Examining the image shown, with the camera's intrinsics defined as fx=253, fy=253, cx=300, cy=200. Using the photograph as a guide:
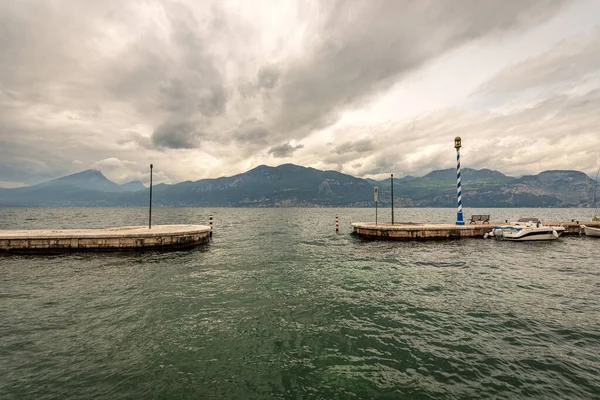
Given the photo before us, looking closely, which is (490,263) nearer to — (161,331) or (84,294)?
(161,331)

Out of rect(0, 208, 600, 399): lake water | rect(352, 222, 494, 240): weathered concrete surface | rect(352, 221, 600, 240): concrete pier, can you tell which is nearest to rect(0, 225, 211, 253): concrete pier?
rect(0, 208, 600, 399): lake water

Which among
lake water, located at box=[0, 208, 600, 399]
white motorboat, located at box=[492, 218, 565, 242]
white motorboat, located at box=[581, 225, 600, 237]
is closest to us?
lake water, located at box=[0, 208, 600, 399]

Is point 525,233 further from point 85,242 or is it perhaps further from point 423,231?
point 85,242

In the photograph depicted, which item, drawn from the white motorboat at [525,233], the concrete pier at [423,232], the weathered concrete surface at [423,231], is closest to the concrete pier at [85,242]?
the concrete pier at [423,232]

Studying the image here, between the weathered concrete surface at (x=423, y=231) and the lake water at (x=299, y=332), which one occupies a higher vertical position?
the weathered concrete surface at (x=423, y=231)

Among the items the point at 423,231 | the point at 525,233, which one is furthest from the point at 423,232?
the point at 525,233

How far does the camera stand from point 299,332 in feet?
32.5

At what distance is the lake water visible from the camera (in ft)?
22.6

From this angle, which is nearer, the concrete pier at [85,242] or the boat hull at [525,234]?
the concrete pier at [85,242]

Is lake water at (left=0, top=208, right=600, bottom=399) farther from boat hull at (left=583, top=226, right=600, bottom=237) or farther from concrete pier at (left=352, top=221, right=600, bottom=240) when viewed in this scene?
boat hull at (left=583, top=226, right=600, bottom=237)

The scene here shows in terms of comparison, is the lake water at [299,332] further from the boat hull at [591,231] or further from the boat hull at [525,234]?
the boat hull at [591,231]

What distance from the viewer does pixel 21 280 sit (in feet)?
53.8

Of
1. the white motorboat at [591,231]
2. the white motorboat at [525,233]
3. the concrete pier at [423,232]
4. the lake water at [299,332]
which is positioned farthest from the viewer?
the white motorboat at [591,231]

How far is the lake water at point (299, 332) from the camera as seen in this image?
6.88 meters
